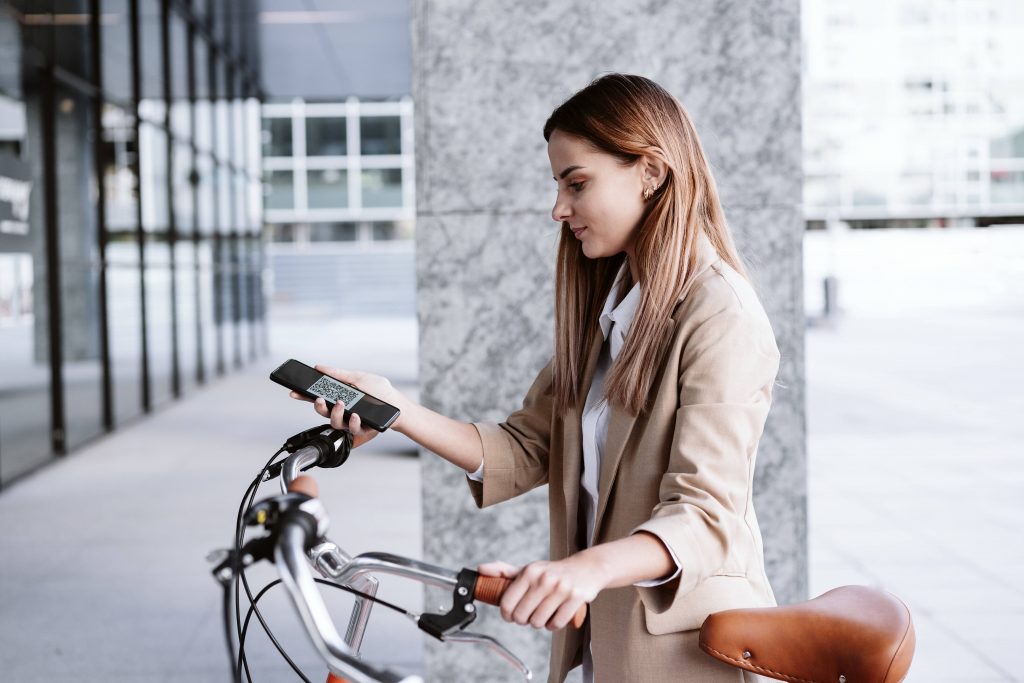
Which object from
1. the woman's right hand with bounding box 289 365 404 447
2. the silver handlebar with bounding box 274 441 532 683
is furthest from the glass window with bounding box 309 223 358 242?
the silver handlebar with bounding box 274 441 532 683

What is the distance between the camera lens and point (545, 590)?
1302mm

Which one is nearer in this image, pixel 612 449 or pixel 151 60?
pixel 612 449

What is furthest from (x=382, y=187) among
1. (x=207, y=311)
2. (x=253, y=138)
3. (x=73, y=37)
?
(x=73, y=37)

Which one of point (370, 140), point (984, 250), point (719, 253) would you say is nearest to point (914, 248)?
point (984, 250)

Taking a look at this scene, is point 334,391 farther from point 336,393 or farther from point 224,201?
point 224,201

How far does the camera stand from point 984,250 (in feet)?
58.3

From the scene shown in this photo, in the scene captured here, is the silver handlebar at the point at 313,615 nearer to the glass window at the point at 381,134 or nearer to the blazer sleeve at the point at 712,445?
the blazer sleeve at the point at 712,445

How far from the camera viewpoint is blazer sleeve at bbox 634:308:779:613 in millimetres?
1477

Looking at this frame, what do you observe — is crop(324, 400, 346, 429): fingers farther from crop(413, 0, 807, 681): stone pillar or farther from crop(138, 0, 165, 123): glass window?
crop(138, 0, 165, 123): glass window

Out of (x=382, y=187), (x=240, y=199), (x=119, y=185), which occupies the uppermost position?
(x=382, y=187)

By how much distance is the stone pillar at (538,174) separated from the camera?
326 cm

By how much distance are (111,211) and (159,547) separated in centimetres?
491

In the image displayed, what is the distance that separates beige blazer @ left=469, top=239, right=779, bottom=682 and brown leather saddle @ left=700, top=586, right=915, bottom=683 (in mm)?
93

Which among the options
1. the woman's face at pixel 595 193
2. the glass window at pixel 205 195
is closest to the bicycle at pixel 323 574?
the woman's face at pixel 595 193
